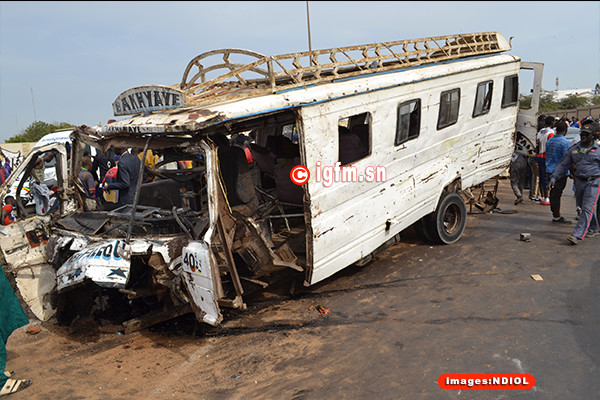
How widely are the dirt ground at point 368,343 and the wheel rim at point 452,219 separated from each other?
3.42ft

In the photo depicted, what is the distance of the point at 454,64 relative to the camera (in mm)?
6891

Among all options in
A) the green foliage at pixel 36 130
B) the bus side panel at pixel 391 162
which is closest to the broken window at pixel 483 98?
the bus side panel at pixel 391 162

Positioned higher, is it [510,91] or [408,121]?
[510,91]

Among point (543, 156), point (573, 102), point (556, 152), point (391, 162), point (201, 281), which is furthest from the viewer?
point (573, 102)

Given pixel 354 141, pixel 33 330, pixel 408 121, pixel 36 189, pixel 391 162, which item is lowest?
pixel 33 330

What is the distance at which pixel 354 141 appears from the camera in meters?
5.51

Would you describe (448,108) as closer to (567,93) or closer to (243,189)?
(243,189)

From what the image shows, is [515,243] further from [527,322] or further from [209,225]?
[209,225]

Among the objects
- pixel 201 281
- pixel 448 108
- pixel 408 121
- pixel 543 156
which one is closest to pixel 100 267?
pixel 201 281

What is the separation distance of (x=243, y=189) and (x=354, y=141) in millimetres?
1536

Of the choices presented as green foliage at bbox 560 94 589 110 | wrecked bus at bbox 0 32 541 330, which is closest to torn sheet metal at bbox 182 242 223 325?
wrecked bus at bbox 0 32 541 330

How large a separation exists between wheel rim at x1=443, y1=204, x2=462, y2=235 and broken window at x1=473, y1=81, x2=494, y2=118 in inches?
62.9

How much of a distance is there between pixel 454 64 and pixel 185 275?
5247 millimetres

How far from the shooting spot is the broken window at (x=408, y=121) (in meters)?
5.91
